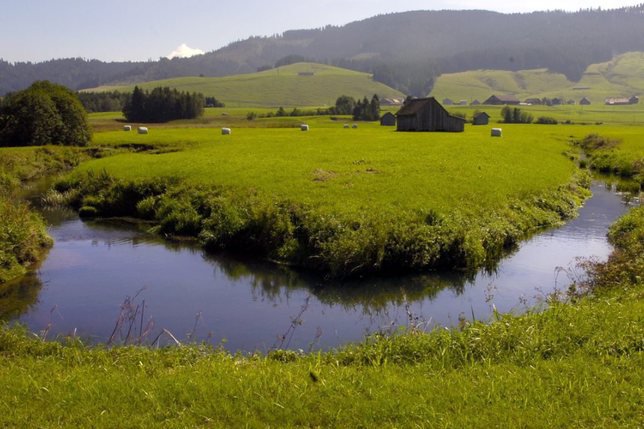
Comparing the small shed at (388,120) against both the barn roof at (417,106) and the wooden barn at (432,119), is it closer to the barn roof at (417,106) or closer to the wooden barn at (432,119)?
the barn roof at (417,106)

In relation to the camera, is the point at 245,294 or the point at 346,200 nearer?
the point at 245,294

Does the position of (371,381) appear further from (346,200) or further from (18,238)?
(18,238)

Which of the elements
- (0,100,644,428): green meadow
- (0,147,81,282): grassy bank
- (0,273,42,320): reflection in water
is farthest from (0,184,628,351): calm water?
(0,100,644,428): green meadow

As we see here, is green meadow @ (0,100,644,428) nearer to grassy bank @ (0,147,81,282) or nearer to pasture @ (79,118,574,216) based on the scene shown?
pasture @ (79,118,574,216)

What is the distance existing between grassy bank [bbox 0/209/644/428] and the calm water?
13.0 feet

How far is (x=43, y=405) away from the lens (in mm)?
9555

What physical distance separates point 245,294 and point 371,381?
11.9m

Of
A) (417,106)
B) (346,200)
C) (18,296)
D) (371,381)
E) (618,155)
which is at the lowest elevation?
(18,296)

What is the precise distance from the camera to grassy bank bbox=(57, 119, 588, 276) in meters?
24.1

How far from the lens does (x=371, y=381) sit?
33.9ft

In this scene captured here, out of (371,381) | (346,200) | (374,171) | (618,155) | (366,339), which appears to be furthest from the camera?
(618,155)

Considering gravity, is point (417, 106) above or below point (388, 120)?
above

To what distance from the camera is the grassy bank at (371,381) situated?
→ 8930 mm

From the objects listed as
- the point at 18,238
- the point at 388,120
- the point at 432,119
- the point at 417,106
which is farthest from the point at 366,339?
the point at 388,120
